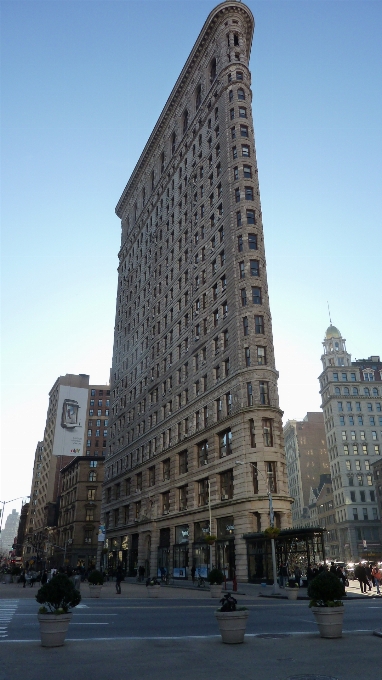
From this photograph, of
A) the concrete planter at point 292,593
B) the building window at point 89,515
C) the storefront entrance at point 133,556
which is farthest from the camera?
the building window at point 89,515

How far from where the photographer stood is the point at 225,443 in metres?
50.2

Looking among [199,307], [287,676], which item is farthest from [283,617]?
[199,307]

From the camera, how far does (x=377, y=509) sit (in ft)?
371

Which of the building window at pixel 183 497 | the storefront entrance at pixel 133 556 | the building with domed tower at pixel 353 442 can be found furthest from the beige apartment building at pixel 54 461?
the building window at pixel 183 497

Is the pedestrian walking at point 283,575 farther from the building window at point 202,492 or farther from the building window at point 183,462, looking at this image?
the building window at point 183,462

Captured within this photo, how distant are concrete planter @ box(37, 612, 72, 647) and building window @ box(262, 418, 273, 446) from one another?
111ft

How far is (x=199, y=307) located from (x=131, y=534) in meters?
34.5

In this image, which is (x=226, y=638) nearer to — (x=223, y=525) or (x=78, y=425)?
(x=223, y=525)

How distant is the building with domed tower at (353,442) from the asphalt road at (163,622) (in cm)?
9507

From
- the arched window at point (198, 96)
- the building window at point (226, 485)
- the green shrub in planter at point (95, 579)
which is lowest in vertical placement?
the green shrub in planter at point (95, 579)

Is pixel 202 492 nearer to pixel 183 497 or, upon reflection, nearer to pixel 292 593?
pixel 183 497

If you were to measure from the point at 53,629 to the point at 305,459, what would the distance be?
507ft

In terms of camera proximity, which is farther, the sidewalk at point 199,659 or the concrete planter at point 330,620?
the concrete planter at point 330,620

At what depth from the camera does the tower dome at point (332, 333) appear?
14252 cm
